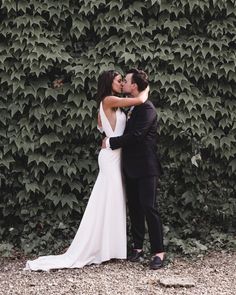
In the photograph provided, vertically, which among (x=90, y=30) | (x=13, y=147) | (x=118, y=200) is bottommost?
(x=118, y=200)

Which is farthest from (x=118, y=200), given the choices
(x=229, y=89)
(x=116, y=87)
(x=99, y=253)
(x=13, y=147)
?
(x=229, y=89)

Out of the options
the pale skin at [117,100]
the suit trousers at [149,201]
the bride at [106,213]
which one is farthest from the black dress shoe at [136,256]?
the pale skin at [117,100]

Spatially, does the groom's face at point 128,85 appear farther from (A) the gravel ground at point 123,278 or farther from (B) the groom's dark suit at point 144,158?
(A) the gravel ground at point 123,278

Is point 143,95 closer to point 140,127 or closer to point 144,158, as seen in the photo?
point 140,127

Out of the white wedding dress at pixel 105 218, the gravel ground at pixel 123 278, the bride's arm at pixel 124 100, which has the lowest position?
the gravel ground at pixel 123 278

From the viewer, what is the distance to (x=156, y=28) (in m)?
6.91

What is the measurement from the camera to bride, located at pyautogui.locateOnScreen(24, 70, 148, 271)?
6.05 meters

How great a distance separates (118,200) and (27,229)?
1623 mm

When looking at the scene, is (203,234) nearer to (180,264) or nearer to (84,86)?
(180,264)

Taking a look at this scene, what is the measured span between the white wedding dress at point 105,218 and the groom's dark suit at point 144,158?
15 cm

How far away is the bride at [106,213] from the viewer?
6.05m

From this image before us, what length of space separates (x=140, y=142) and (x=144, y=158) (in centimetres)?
18

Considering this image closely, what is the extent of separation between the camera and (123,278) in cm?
558

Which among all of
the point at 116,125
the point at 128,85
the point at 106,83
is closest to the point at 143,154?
the point at 116,125
